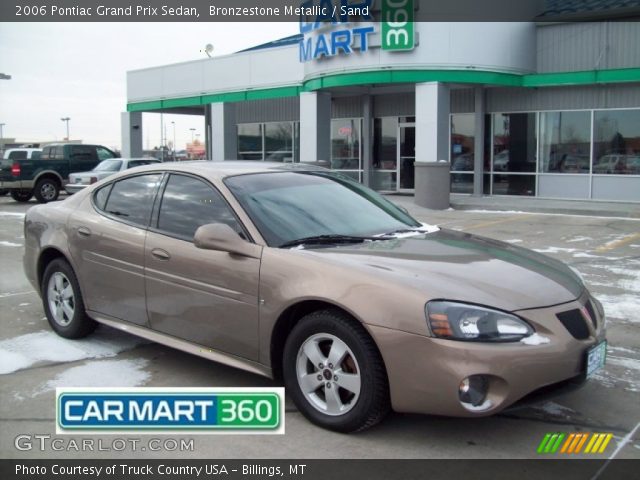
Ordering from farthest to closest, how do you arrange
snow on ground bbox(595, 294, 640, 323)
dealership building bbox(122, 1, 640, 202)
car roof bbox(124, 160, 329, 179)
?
dealership building bbox(122, 1, 640, 202)
snow on ground bbox(595, 294, 640, 323)
car roof bbox(124, 160, 329, 179)

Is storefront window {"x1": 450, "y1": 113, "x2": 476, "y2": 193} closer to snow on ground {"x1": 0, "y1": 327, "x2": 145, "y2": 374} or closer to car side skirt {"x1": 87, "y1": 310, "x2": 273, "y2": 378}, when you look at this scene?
snow on ground {"x1": 0, "y1": 327, "x2": 145, "y2": 374}

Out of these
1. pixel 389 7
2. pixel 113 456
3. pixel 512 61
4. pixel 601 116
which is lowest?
pixel 113 456

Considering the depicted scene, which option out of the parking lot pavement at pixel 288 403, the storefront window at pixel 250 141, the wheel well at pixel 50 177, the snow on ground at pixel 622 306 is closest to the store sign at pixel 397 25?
the storefront window at pixel 250 141

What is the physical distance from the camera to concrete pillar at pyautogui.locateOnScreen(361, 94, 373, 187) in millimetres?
22062

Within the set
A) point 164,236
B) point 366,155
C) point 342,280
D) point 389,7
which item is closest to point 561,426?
point 342,280

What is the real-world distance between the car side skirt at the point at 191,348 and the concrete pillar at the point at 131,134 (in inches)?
947

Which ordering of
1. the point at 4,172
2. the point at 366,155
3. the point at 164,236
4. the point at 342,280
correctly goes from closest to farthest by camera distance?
1. the point at 342,280
2. the point at 164,236
3. the point at 4,172
4. the point at 366,155

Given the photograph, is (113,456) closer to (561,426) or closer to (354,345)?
(354,345)

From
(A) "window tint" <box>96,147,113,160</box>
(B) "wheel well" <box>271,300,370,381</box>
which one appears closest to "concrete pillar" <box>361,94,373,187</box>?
(A) "window tint" <box>96,147,113,160</box>

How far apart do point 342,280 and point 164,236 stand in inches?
63.6

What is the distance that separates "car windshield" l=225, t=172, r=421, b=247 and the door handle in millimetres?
645

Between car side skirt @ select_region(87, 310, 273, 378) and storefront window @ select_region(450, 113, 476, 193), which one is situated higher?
storefront window @ select_region(450, 113, 476, 193)

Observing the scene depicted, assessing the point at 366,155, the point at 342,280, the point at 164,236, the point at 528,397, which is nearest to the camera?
the point at 528,397

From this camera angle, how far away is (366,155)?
73.6 ft
